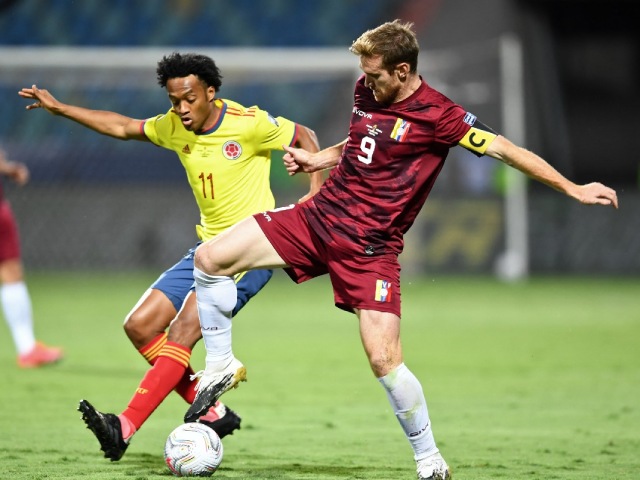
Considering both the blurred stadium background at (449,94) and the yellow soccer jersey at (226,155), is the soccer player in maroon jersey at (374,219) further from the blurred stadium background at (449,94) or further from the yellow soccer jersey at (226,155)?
the blurred stadium background at (449,94)

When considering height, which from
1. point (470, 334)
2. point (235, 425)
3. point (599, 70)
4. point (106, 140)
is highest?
point (599, 70)

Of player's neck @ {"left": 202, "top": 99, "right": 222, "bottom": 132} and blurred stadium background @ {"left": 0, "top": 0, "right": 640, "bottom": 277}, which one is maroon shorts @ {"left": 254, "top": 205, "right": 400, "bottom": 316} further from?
blurred stadium background @ {"left": 0, "top": 0, "right": 640, "bottom": 277}

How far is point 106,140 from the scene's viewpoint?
21.1 metres

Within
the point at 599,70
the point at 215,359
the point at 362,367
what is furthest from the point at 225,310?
the point at 599,70

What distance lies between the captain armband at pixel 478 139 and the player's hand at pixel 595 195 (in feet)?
1.51

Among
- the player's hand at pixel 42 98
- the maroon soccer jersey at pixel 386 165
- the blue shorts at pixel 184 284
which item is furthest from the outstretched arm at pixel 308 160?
the player's hand at pixel 42 98

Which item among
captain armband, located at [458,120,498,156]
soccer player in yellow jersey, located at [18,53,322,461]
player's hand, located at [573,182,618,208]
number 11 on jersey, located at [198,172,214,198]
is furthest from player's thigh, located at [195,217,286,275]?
player's hand, located at [573,182,618,208]

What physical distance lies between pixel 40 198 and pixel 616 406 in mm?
14361

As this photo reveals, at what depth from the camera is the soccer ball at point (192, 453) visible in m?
5.43

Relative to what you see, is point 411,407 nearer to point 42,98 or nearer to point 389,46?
point 389,46

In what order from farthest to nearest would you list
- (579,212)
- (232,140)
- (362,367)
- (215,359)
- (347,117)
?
(347,117) < (579,212) < (362,367) < (232,140) < (215,359)

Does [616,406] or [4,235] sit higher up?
[4,235]

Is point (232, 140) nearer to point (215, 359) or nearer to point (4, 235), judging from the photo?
point (215, 359)

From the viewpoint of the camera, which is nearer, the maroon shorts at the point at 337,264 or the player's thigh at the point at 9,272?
the maroon shorts at the point at 337,264
